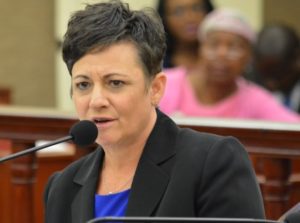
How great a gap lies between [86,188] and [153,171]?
0.24 metres

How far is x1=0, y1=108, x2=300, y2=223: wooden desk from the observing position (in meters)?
3.73

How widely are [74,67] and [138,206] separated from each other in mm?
435

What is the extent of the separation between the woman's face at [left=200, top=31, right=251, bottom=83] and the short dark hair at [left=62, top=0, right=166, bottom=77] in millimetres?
2915

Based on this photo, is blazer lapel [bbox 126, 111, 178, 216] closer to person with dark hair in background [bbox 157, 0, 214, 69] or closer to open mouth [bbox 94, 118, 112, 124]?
open mouth [bbox 94, 118, 112, 124]

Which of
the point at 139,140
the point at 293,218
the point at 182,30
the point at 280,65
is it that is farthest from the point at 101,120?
the point at 280,65

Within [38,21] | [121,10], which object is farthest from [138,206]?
[38,21]

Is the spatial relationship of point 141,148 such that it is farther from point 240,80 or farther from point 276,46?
point 276,46

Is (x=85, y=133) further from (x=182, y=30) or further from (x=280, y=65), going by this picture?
(x=280, y=65)

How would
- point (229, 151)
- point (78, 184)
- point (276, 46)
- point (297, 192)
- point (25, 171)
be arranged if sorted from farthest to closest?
point (276, 46), point (25, 171), point (297, 192), point (78, 184), point (229, 151)

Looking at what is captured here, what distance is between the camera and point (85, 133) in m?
2.68

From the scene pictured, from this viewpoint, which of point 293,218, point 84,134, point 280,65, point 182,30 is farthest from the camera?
point 280,65

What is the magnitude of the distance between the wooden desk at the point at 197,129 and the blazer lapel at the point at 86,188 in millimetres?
894

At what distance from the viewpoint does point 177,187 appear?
277cm

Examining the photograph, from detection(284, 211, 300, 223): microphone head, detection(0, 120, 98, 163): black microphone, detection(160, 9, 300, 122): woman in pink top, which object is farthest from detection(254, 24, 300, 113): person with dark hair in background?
detection(284, 211, 300, 223): microphone head
